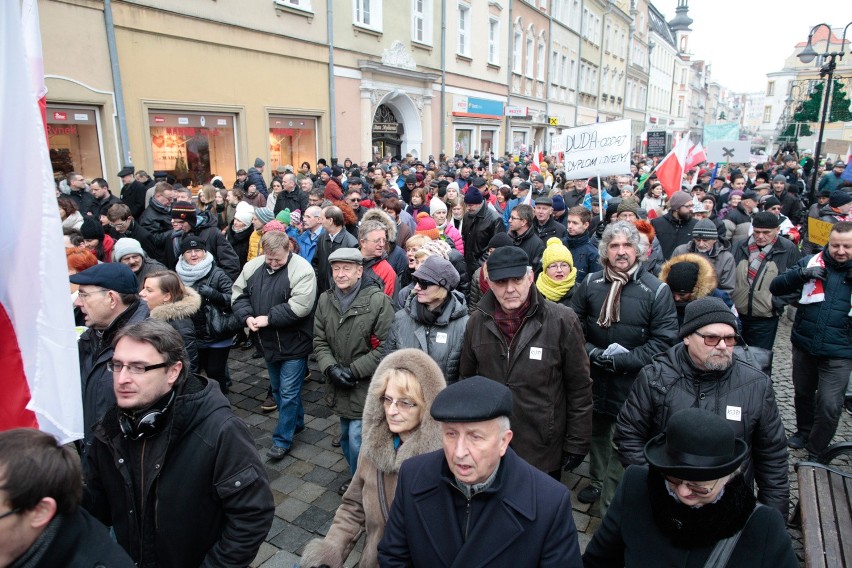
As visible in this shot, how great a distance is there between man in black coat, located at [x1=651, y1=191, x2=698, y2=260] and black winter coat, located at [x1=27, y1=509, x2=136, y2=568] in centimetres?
669

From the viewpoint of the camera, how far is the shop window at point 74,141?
32.8 feet

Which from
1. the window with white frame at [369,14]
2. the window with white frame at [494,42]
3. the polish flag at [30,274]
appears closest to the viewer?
the polish flag at [30,274]

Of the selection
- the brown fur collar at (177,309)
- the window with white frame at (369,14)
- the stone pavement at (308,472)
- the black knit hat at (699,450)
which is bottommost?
the stone pavement at (308,472)

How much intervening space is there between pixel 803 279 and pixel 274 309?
440 cm

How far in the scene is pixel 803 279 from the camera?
4457mm

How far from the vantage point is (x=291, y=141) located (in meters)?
15.5

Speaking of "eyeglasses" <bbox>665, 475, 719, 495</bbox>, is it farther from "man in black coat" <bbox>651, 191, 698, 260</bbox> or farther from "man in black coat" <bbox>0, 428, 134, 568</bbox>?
"man in black coat" <bbox>651, 191, 698, 260</bbox>

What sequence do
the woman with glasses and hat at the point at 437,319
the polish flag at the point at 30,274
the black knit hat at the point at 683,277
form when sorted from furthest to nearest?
the black knit hat at the point at 683,277, the woman with glasses and hat at the point at 437,319, the polish flag at the point at 30,274

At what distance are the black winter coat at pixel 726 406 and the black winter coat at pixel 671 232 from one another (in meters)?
4.48

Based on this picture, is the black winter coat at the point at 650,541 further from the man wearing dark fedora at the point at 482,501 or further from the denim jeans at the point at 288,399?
the denim jeans at the point at 288,399

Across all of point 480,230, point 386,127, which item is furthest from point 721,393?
point 386,127

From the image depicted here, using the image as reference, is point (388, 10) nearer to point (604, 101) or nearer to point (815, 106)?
point (815, 106)

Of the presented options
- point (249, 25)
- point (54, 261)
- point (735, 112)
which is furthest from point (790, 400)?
point (735, 112)

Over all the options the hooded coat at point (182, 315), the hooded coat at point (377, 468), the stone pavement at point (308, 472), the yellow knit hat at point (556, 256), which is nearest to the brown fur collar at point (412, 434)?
the hooded coat at point (377, 468)
